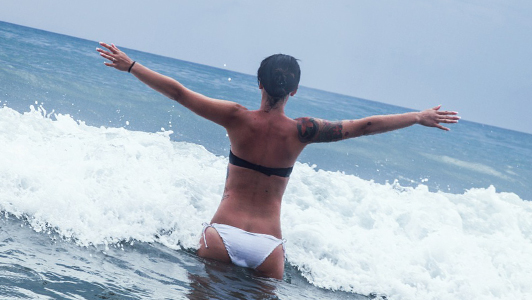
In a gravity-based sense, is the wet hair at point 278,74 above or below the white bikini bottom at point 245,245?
above

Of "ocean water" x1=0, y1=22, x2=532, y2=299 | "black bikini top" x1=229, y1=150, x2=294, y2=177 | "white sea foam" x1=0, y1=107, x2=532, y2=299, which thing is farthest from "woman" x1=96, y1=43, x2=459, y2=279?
"white sea foam" x1=0, y1=107, x2=532, y2=299

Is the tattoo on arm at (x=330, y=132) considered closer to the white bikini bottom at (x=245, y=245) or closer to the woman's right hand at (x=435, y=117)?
the woman's right hand at (x=435, y=117)

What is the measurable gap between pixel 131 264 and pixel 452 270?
364 cm

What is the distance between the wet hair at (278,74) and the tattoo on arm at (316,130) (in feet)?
0.76

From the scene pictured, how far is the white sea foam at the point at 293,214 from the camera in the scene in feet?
15.2

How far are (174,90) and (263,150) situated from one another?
0.62 metres

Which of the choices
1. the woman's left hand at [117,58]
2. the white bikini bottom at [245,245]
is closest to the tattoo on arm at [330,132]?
the white bikini bottom at [245,245]

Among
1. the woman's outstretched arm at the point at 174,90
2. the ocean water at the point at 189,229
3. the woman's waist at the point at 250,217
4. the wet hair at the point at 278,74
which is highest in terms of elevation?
the wet hair at the point at 278,74

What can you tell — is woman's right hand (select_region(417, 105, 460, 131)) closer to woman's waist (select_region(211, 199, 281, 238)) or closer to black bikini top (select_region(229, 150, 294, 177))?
black bikini top (select_region(229, 150, 294, 177))

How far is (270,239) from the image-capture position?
3.32 m

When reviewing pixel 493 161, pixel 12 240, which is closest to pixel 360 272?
pixel 12 240

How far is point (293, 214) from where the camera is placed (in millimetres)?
6320

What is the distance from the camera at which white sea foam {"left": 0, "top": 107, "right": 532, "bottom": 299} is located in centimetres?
464

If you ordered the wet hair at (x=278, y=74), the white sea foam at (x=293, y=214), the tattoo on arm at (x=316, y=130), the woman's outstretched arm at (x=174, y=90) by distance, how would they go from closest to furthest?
the woman's outstretched arm at (x=174, y=90), the wet hair at (x=278, y=74), the tattoo on arm at (x=316, y=130), the white sea foam at (x=293, y=214)
